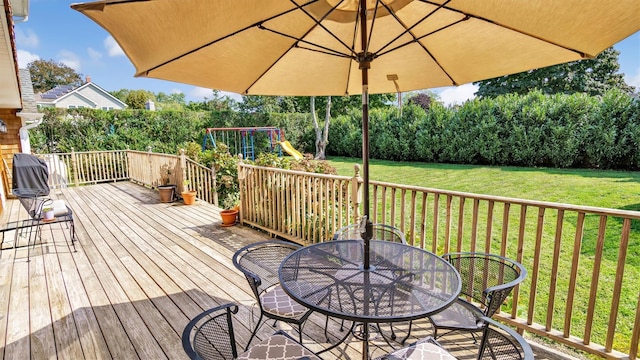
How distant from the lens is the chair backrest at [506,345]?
125 centimetres

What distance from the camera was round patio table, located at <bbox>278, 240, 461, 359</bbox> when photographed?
4.79ft

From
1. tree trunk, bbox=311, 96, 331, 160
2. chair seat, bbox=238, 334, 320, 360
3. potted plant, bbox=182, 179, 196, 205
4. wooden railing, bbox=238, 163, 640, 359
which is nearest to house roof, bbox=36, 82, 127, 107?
tree trunk, bbox=311, 96, 331, 160

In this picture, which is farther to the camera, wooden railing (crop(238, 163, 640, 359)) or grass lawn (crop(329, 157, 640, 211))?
grass lawn (crop(329, 157, 640, 211))

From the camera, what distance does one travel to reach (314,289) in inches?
65.2

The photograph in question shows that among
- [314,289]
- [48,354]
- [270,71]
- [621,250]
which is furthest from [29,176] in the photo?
[621,250]

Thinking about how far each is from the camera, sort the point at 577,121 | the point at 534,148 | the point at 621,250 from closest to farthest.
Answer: the point at 621,250 → the point at 577,121 → the point at 534,148

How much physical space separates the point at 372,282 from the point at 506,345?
638 millimetres

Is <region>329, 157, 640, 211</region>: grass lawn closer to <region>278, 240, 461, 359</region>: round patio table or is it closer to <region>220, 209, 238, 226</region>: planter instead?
<region>220, 209, 238, 226</region>: planter

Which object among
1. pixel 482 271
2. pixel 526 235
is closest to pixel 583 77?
pixel 526 235

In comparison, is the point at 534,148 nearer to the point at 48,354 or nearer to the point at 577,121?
the point at 577,121

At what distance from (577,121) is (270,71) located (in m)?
9.24

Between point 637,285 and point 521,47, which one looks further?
point 637,285

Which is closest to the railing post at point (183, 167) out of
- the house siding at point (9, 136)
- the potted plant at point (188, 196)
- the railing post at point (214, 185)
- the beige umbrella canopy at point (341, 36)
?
the potted plant at point (188, 196)

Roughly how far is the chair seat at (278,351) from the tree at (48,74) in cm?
4209
